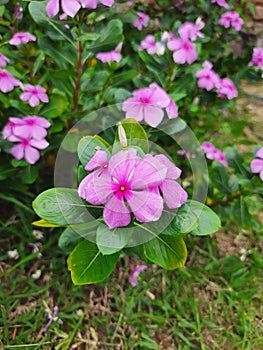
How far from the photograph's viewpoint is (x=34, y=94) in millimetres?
1463

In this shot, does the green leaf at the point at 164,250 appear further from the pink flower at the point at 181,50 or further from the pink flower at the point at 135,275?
the pink flower at the point at 181,50

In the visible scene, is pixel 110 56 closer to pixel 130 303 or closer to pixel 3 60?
pixel 3 60

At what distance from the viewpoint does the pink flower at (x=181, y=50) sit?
5.09 ft

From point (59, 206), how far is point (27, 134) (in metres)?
0.50

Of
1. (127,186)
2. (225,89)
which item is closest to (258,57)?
(225,89)

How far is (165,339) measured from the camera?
1564 millimetres

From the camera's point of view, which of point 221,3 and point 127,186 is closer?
point 127,186

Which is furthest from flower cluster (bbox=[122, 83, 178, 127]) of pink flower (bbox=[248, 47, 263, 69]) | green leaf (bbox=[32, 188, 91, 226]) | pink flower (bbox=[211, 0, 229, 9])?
pink flower (bbox=[211, 0, 229, 9])

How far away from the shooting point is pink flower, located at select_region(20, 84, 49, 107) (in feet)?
4.76

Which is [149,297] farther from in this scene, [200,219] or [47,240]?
[200,219]

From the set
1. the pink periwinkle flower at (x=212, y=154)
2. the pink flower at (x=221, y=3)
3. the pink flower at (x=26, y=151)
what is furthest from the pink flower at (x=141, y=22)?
the pink flower at (x=26, y=151)

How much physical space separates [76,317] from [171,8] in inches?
60.8

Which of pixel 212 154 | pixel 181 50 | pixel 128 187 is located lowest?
pixel 212 154

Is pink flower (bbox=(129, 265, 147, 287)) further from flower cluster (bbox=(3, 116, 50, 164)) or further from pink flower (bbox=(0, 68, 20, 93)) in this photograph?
pink flower (bbox=(0, 68, 20, 93))
